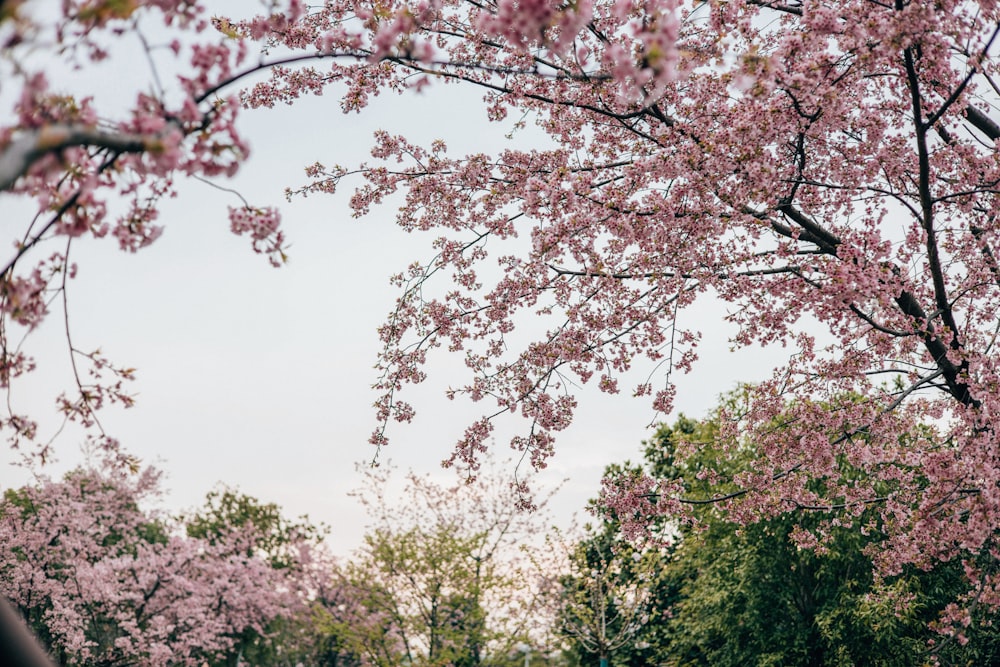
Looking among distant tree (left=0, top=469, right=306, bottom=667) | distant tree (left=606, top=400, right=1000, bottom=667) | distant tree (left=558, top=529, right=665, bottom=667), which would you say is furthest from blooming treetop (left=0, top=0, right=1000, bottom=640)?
distant tree (left=0, top=469, right=306, bottom=667)

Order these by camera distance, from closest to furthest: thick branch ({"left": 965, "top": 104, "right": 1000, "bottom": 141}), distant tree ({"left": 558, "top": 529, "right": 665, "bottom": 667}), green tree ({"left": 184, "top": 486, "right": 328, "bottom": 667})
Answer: thick branch ({"left": 965, "top": 104, "right": 1000, "bottom": 141}) < distant tree ({"left": 558, "top": 529, "right": 665, "bottom": 667}) < green tree ({"left": 184, "top": 486, "right": 328, "bottom": 667})

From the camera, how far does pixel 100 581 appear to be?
94.3ft

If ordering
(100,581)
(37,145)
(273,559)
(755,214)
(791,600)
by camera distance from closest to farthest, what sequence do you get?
(37,145)
(755,214)
(791,600)
(100,581)
(273,559)

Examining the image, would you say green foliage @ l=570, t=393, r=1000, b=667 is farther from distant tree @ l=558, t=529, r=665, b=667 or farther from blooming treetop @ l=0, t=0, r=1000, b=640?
blooming treetop @ l=0, t=0, r=1000, b=640

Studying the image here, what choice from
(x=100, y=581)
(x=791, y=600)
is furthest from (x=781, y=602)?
(x=100, y=581)

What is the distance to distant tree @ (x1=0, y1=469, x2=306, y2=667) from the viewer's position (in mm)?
28531

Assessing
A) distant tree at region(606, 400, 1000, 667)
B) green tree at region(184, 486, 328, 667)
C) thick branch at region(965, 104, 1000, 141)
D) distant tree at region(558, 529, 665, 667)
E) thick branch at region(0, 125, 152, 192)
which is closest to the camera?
thick branch at region(0, 125, 152, 192)

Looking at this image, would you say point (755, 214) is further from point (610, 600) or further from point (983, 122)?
point (610, 600)

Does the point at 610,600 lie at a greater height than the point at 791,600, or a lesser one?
greater

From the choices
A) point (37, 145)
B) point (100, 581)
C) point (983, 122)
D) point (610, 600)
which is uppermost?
point (610, 600)

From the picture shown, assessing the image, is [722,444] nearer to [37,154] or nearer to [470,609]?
[37,154]

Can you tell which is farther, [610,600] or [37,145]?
[610,600]

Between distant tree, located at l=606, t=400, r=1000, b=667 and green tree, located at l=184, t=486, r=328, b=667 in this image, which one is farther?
green tree, located at l=184, t=486, r=328, b=667

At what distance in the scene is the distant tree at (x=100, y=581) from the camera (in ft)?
93.6
